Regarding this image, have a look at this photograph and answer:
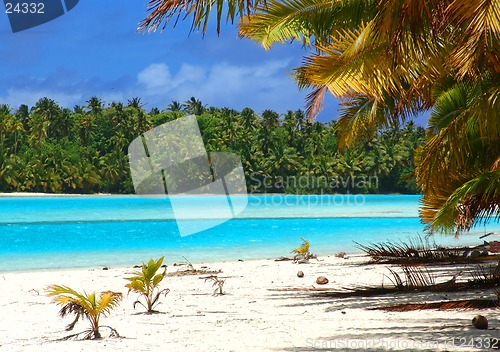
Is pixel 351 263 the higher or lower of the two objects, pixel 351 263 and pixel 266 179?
the lower

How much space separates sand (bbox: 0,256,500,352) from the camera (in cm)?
440

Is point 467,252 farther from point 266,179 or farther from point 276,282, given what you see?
point 266,179

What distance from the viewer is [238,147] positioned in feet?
224

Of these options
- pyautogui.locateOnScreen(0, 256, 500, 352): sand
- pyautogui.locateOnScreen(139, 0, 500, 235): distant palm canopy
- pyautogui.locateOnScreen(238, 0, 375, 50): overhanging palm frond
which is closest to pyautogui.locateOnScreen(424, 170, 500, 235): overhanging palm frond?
pyautogui.locateOnScreen(139, 0, 500, 235): distant palm canopy

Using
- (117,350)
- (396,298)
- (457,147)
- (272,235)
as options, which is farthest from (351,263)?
(272,235)

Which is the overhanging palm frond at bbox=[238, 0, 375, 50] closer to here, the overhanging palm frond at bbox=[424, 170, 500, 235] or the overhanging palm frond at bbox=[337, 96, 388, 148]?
the overhanging palm frond at bbox=[424, 170, 500, 235]

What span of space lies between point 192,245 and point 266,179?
49.6 metres

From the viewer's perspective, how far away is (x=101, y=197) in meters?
65.4

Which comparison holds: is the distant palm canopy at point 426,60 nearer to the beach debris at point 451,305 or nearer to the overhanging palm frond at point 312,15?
the overhanging palm frond at point 312,15

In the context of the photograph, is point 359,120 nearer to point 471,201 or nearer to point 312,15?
point 312,15

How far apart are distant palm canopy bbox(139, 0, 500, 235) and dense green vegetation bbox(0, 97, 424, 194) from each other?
59155 mm

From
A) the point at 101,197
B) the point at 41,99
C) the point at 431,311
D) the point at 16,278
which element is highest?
the point at 41,99

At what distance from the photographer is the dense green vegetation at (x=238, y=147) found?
216 feet

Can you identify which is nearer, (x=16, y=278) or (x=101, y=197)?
(x=16, y=278)
